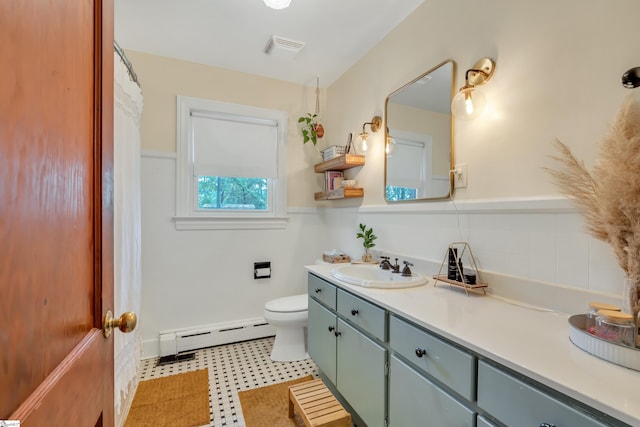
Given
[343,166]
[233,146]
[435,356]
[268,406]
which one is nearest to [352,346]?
[435,356]

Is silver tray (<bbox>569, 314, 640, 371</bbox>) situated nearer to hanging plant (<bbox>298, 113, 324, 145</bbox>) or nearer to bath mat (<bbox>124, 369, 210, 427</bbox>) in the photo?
bath mat (<bbox>124, 369, 210, 427</bbox>)

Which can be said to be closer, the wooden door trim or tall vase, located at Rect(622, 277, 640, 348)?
the wooden door trim

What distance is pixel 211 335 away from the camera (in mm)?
2572

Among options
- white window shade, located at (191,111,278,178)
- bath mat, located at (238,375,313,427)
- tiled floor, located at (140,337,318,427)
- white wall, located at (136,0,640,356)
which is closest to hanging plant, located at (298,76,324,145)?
white wall, located at (136,0,640,356)

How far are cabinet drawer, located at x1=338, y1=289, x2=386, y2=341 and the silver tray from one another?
2.13 ft

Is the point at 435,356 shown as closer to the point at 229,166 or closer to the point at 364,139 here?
the point at 364,139

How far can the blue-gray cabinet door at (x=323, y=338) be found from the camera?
68.6 inches

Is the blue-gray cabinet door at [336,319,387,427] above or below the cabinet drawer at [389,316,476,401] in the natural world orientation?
below

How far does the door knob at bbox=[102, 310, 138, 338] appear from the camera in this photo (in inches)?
28.5

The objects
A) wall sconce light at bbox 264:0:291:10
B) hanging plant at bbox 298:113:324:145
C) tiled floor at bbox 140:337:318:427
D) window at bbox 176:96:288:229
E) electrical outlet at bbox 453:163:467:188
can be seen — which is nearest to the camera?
electrical outlet at bbox 453:163:467:188

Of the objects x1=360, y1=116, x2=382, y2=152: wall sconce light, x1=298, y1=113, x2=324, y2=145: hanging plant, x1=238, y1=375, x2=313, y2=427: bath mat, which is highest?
x1=298, y1=113, x2=324, y2=145: hanging plant

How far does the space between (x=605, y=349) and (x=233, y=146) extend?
8.74ft

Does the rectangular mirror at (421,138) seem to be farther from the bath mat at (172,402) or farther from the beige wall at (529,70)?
the bath mat at (172,402)

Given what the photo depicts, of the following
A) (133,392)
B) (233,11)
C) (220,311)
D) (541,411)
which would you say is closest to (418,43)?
(233,11)
